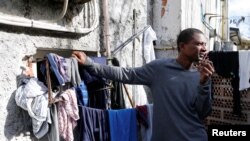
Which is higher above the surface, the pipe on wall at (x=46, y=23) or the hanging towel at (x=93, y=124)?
the pipe on wall at (x=46, y=23)

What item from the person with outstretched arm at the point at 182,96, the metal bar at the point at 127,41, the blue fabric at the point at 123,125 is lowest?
the blue fabric at the point at 123,125

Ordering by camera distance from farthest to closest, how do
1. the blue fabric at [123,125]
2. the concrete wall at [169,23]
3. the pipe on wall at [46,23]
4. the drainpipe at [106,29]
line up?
the concrete wall at [169,23] → the drainpipe at [106,29] → the blue fabric at [123,125] → the pipe on wall at [46,23]

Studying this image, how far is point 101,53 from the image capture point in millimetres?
4488

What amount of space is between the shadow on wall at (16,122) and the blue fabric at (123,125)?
103 cm

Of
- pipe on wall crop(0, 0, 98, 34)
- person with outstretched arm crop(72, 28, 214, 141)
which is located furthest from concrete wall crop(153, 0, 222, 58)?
person with outstretched arm crop(72, 28, 214, 141)

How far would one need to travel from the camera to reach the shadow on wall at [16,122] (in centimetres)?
324

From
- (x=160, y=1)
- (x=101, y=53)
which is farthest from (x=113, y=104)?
(x=160, y=1)

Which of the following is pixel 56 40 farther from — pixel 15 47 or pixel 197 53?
pixel 197 53

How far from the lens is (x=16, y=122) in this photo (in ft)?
10.9

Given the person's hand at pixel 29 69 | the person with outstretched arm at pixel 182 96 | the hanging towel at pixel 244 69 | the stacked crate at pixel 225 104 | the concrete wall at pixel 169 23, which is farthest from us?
the concrete wall at pixel 169 23

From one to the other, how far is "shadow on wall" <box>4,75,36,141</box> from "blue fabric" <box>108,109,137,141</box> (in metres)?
1.03

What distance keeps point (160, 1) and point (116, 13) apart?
1.41 m

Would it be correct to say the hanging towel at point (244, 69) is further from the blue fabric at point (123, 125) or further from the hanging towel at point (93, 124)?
the hanging towel at point (93, 124)

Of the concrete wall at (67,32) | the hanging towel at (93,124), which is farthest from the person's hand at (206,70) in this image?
the concrete wall at (67,32)
